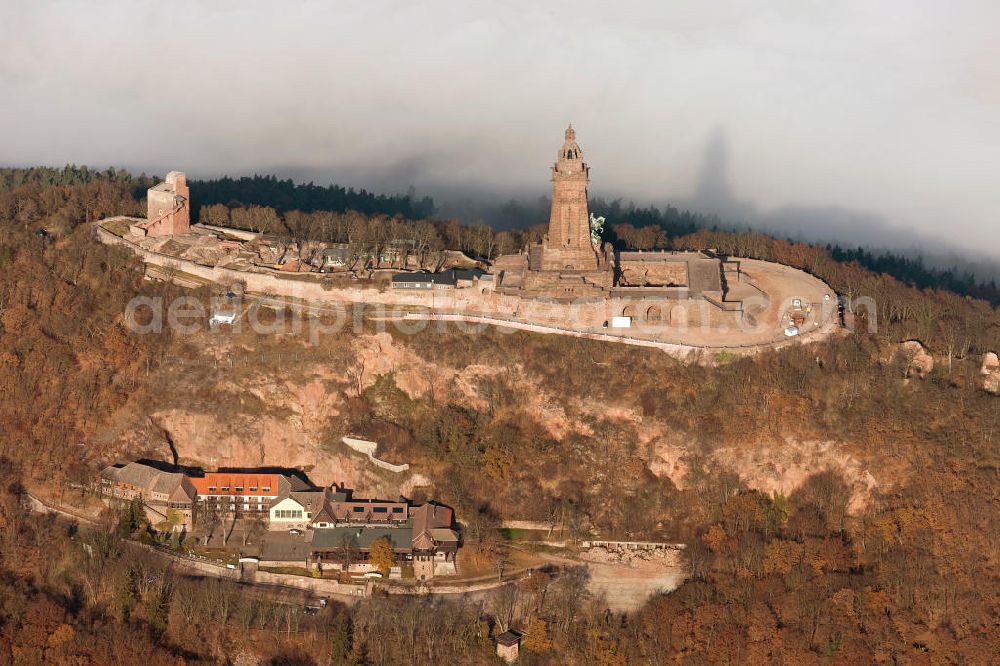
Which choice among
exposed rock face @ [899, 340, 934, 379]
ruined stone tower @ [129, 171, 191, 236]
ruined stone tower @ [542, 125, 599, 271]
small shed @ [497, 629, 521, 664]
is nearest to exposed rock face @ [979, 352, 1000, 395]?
exposed rock face @ [899, 340, 934, 379]

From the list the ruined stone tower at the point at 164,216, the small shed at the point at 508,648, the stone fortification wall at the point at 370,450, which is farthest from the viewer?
the ruined stone tower at the point at 164,216

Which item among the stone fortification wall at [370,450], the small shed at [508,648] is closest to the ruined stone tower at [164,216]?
the stone fortification wall at [370,450]

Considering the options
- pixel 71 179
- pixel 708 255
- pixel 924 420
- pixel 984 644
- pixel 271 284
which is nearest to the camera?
pixel 984 644

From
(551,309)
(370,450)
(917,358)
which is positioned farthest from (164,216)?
(917,358)

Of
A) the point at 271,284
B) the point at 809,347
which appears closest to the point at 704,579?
the point at 809,347

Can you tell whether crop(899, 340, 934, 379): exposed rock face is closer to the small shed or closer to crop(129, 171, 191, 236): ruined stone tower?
the small shed

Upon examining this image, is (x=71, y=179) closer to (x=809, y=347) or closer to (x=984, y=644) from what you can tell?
(x=809, y=347)

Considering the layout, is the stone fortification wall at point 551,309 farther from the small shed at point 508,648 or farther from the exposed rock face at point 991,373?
the small shed at point 508,648

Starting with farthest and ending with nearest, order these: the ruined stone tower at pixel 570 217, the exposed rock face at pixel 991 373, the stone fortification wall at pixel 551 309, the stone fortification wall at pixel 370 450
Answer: the ruined stone tower at pixel 570 217 < the stone fortification wall at pixel 551 309 < the exposed rock face at pixel 991 373 < the stone fortification wall at pixel 370 450
